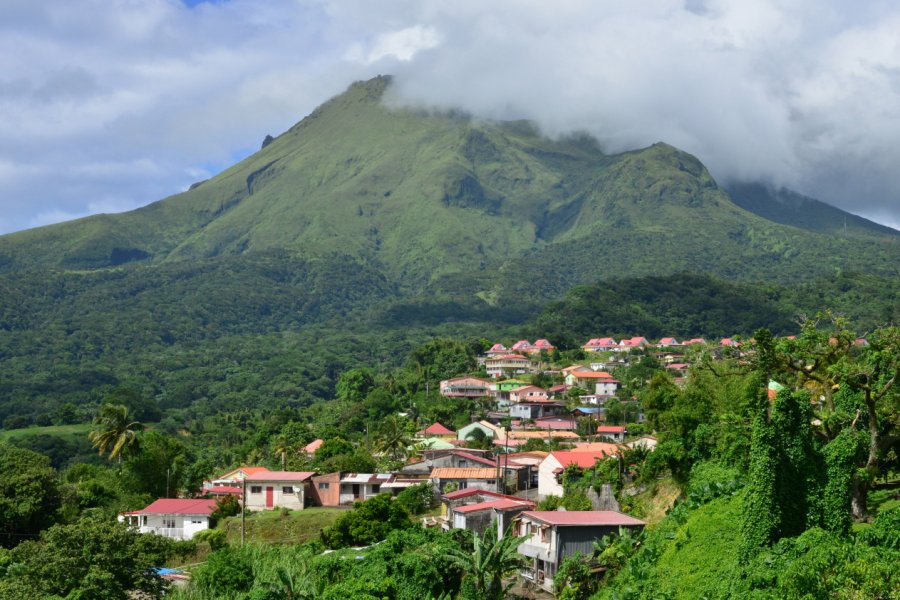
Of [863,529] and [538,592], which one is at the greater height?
[863,529]

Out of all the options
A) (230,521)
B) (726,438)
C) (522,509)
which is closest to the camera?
(726,438)

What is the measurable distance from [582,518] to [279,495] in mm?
25575

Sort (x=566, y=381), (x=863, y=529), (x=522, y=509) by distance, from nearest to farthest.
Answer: (x=863, y=529) → (x=522, y=509) → (x=566, y=381)

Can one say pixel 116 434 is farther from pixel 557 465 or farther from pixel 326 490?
pixel 557 465

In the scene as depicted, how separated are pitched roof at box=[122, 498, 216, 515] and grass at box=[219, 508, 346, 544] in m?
1.50

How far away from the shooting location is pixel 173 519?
4978 cm

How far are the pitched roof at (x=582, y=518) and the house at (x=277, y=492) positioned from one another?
73.4 ft

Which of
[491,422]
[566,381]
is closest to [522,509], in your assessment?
[491,422]

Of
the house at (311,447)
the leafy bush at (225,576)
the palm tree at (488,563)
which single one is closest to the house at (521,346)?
the house at (311,447)

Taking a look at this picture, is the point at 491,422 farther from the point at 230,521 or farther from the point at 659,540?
the point at 659,540

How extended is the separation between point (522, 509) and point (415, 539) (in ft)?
20.0

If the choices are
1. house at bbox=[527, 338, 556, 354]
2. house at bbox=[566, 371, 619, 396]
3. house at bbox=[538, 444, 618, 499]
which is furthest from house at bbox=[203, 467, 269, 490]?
house at bbox=[527, 338, 556, 354]

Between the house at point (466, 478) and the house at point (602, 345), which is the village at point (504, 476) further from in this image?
the house at point (602, 345)

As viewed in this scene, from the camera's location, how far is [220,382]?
166000mm
